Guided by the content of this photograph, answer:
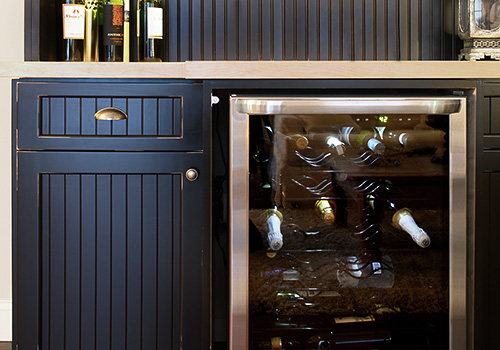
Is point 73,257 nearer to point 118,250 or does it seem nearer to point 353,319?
point 118,250

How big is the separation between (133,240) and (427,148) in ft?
2.69

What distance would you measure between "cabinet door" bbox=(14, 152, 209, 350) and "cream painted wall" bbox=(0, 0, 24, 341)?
0.65m

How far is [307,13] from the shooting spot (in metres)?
1.57

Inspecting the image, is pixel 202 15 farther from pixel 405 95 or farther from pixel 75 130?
pixel 405 95

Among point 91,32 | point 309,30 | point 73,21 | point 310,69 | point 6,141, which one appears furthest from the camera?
point 6,141

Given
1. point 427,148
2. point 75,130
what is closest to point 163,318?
point 75,130

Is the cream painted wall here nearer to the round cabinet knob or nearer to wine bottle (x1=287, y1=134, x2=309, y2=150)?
the round cabinet knob

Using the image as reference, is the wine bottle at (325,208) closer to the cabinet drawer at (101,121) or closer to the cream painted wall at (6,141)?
the cabinet drawer at (101,121)

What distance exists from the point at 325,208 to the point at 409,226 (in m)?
0.23

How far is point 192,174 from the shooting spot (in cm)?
113

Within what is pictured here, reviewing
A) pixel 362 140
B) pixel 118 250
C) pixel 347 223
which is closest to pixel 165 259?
pixel 118 250

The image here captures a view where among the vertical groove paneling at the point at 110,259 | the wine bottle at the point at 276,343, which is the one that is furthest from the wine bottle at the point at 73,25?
the wine bottle at the point at 276,343

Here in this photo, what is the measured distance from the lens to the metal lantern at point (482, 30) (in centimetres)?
140

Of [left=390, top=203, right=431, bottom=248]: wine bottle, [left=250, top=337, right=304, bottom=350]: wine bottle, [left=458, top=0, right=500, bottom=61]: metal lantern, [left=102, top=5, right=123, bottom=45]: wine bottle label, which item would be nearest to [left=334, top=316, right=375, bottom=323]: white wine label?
[left=250, top=337, right=304, bottom=350]: wine bottle
